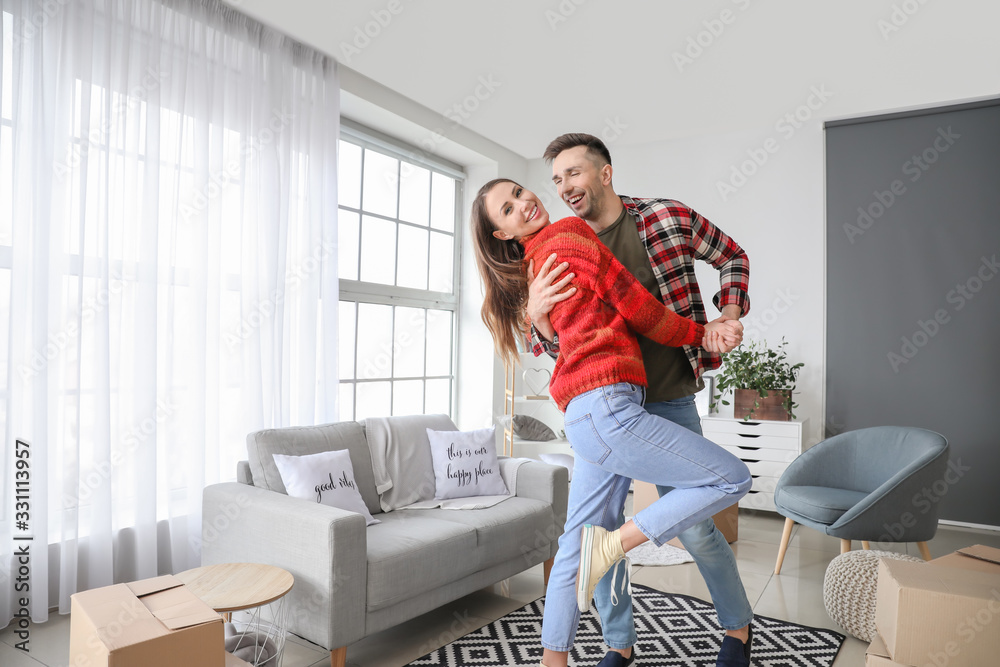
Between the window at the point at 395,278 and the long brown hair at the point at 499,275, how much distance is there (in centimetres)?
238

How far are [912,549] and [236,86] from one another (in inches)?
169

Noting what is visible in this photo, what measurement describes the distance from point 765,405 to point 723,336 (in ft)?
9.27

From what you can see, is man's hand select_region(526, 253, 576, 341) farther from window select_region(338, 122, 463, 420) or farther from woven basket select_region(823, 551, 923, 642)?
window select_region(338, 122, 463, 420)

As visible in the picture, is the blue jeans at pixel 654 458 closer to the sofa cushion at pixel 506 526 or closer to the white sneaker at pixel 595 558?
the white sneaker at pixel 595 558

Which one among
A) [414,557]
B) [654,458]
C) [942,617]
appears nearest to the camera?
[942,617]

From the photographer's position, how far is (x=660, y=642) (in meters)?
2.37

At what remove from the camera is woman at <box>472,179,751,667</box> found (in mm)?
1612

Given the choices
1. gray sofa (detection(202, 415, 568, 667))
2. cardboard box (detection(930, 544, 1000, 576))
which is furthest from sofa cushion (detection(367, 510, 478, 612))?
cardboard box (detection(930, 544, 1000, 576))

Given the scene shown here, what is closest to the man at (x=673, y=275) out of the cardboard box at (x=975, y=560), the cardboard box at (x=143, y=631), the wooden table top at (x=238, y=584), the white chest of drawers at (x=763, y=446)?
the cardboard box at (x=975, y=560)

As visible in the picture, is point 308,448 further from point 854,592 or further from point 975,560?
point 975,560

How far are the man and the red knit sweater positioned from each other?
0.18 metres

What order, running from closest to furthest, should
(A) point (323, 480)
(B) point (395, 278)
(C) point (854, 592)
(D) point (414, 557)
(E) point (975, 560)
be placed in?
1. (E) point (975, 560)
2. (D) point (414, 557)
3. (C) point (854, 592)
4. (A) point (323, 480)
5. (B) point (395, 278)

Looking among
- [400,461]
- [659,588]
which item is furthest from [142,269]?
[659,588]

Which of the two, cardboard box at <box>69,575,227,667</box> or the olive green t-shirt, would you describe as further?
the olive green t-shirt
